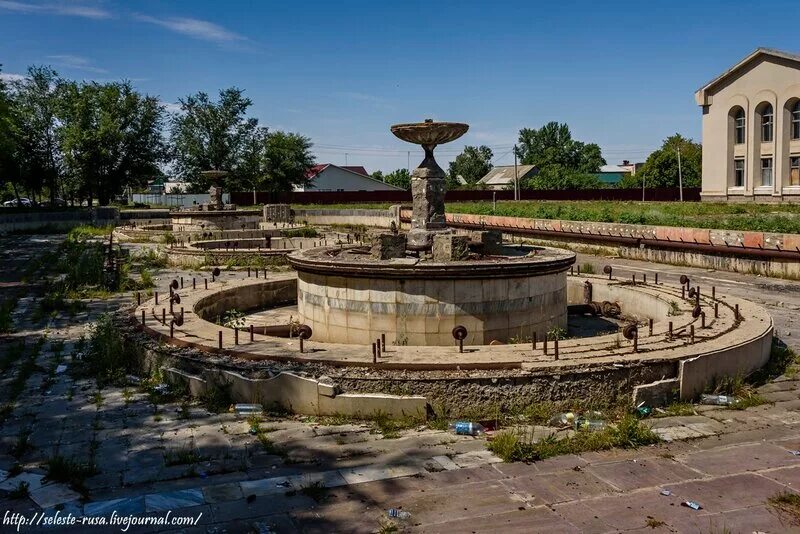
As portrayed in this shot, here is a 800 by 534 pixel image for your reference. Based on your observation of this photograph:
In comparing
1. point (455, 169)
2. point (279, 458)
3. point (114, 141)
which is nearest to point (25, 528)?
point (279, 458)

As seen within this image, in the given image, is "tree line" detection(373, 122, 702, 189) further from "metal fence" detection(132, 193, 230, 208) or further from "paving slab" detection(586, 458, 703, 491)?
"paving slab" detection(586, 458, 703, 491)

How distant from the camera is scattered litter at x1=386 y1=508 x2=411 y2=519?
18.4 feet

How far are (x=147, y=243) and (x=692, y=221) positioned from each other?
23.1 meters

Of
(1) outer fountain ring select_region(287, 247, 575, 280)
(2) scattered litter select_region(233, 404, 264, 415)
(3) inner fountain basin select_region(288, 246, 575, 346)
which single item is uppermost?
(1) outer fountain ring select_region(287, 247, 575, 280)

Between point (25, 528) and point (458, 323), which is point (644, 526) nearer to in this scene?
point (25, 528)

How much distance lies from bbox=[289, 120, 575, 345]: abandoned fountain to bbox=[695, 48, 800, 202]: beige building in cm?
3228

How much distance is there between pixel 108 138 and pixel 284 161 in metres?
15.8

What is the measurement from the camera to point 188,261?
927 inches

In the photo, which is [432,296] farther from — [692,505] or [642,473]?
[692,505]

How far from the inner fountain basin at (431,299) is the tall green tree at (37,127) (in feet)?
169

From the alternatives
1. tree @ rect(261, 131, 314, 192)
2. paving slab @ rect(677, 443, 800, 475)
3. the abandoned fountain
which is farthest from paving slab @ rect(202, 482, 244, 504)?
tree @ rect(261, 131, 314, 192)

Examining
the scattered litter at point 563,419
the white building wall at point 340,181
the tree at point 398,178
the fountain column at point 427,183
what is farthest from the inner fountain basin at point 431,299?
the tree at point 398,178

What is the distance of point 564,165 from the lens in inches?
3644

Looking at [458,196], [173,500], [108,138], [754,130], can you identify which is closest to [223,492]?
[173,500]
